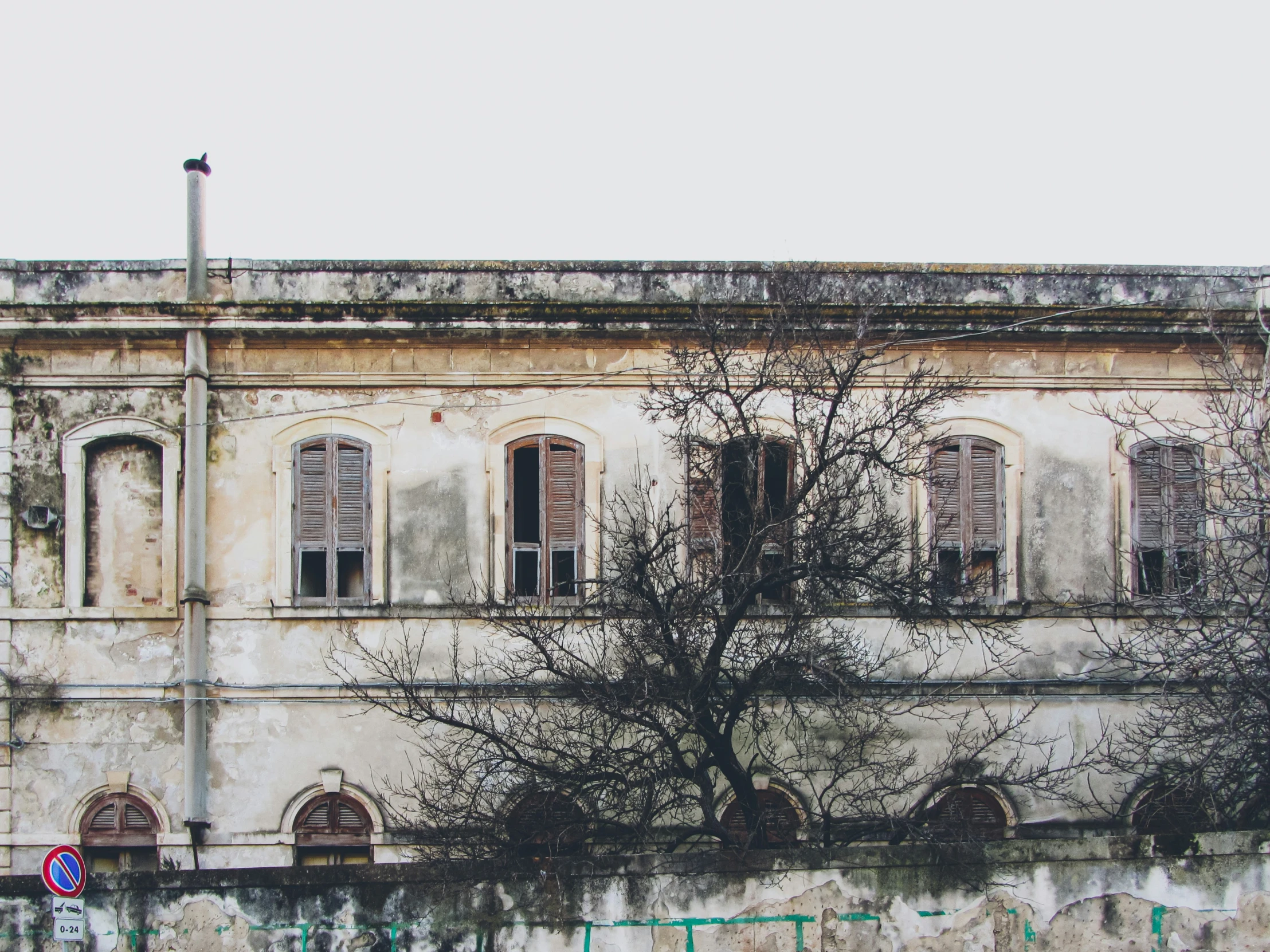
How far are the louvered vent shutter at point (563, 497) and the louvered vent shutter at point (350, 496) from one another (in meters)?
1.83

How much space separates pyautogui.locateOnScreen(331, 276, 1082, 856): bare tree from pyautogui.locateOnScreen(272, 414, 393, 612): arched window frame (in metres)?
0.74

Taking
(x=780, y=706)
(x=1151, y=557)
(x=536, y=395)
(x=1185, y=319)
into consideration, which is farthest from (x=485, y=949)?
(x=1185, y=319)

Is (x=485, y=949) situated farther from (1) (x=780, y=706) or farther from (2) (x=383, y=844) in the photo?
(1) (x=780, y=706)

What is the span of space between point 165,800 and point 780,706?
5906mm

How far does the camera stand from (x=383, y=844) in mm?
11672

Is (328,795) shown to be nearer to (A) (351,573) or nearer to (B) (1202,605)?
(A) (351,573)

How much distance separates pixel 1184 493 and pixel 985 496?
1.99 m

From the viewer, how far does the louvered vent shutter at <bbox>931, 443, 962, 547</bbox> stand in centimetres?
1223

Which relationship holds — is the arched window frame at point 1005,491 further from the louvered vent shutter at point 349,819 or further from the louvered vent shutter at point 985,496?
the louvered vent shutter at point 349,819

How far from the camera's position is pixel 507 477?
12.3 m

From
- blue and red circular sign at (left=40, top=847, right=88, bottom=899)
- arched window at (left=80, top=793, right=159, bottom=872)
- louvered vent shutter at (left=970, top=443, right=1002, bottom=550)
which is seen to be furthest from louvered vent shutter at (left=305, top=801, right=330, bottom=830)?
louvered vent shutter at (left=970, top=443, right=1002, bottom=550)

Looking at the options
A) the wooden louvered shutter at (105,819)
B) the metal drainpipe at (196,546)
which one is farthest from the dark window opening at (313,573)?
the wooden louvered shutter at (105,819)

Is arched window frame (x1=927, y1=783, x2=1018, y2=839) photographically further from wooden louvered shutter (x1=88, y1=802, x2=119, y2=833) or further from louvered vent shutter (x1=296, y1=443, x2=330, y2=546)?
wooden louvered shutter (x1=88, y1=802, x2=119, y2=833)

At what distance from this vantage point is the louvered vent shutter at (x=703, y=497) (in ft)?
34.1
